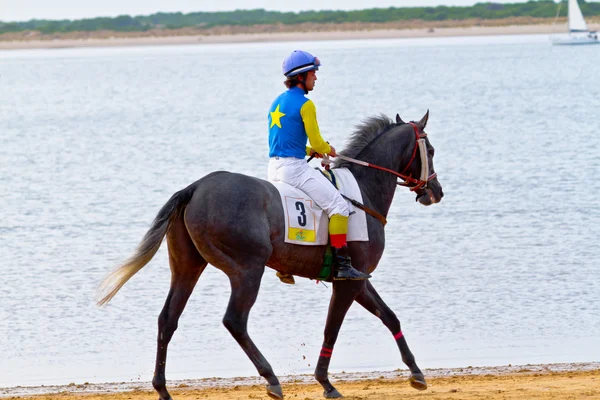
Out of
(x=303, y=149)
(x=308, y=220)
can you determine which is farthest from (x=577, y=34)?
(x=308, y=220)

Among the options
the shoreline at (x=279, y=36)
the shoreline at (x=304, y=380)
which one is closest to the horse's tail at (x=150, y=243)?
the shoreline at (x=304, y=380)

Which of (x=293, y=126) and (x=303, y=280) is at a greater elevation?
(x=293, y=126)

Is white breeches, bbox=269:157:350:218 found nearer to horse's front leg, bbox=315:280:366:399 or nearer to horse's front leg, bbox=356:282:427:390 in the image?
horse's front leg, bbox=315:280:366:399

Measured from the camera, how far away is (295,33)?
118688 mm

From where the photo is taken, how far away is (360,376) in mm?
9508

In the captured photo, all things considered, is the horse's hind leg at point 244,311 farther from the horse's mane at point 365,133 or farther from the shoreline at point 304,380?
the horse's mane at point 365,133

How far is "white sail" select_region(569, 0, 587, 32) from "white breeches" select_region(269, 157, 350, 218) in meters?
80.8

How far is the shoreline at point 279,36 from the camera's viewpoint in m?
118

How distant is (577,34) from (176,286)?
9213 centimetres

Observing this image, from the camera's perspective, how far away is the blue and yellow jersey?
817 centimetres

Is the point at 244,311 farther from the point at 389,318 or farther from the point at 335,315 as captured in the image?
the point at 389,318

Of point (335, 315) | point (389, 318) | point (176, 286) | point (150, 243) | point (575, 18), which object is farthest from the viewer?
point (575, 18)

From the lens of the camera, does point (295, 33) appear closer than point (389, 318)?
No

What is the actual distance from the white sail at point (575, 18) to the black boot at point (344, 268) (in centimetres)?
8079
